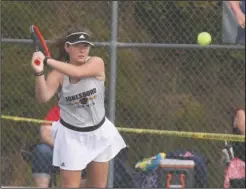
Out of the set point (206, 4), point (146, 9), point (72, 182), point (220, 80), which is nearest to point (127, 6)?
point (146, 9)

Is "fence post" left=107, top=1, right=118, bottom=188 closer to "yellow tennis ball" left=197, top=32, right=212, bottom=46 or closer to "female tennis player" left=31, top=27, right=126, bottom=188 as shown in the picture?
"yellow tennis ball" left=197, top=32, right=212, bottom=46

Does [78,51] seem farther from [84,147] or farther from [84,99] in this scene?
[84,147]

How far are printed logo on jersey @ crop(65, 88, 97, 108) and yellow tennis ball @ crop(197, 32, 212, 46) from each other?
76.1 inches

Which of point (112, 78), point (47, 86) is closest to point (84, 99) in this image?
point (47, 86)

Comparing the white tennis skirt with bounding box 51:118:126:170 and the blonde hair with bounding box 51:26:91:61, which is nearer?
the white tennis skirt with bounding box 51:118:126:170

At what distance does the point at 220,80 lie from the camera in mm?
8734

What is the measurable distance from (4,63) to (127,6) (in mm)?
1378

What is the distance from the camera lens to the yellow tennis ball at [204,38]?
7.51 meters

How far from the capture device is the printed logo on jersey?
5898 millimetres

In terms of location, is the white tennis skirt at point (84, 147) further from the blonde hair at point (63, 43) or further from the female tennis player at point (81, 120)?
the blonde hair at point (63, 43)

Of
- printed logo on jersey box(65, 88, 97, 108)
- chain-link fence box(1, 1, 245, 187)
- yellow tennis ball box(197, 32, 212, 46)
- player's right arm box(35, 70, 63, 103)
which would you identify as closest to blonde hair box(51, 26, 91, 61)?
Result: player's right arm box(35, 70, 63, 103)

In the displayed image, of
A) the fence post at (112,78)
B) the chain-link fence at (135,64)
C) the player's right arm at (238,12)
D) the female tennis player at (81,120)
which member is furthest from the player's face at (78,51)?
the player's right arm at (238,12)

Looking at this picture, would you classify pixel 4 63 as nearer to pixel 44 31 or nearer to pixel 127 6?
pixel 44 31

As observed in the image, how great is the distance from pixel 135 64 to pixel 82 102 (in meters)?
2.41
